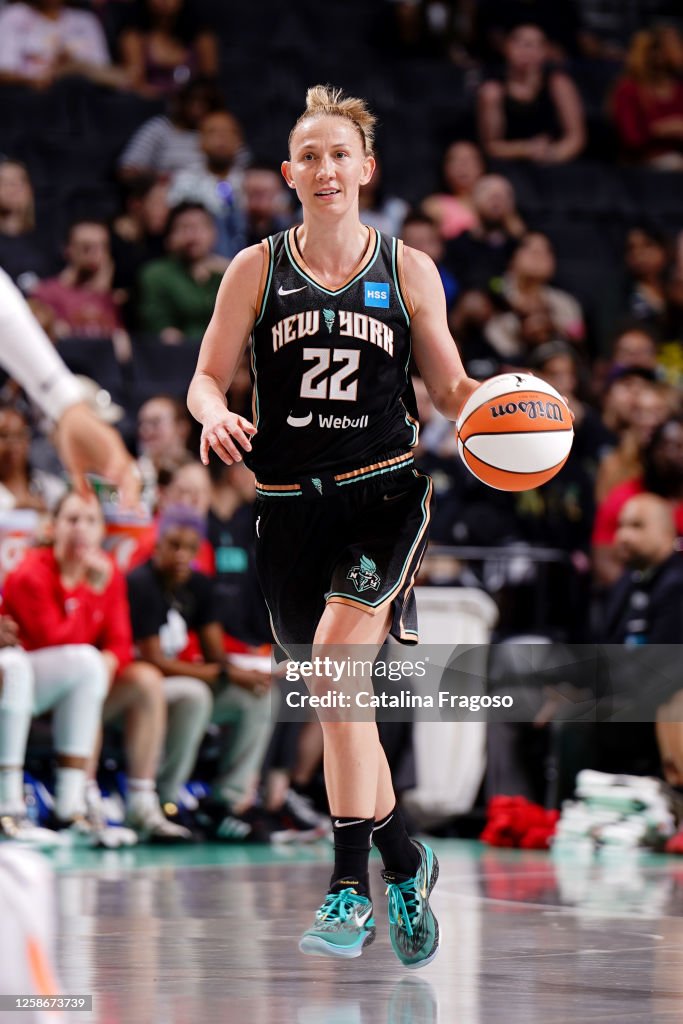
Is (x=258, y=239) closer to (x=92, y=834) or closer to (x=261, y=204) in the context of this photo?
(x=261, y=204)

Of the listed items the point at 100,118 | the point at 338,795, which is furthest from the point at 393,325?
the point at 100,118

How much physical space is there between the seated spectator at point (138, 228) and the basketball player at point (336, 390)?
6358mm

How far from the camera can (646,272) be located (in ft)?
41.2

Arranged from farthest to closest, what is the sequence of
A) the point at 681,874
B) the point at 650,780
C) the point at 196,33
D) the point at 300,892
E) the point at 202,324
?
the point at 196,33 < the point at 202,324 < the point at 650,780 < the point at 681,874 < the point at 300,892

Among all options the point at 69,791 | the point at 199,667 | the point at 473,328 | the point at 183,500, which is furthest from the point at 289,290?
the point at 473,328

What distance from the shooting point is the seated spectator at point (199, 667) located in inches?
328

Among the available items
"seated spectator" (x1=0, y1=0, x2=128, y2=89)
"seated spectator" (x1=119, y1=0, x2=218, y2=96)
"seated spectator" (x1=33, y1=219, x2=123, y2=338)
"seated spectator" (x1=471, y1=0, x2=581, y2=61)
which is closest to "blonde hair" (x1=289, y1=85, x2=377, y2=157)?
"seated spectator" (x1=33, y1=219, x2=123, y2=338)

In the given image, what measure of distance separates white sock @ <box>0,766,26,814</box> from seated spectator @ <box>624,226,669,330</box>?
685 cm

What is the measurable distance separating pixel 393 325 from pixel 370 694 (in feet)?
3.43

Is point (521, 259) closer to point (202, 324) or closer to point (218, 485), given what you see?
point (202, 324)

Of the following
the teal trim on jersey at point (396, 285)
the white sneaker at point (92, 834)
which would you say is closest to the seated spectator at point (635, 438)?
the white sneaker at point (92, 834)

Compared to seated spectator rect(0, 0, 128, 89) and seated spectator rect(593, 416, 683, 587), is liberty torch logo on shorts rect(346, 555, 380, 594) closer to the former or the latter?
seated spectator rect(593, 416, 683, 587)

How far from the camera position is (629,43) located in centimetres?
1554

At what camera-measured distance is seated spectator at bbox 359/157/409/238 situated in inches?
467
